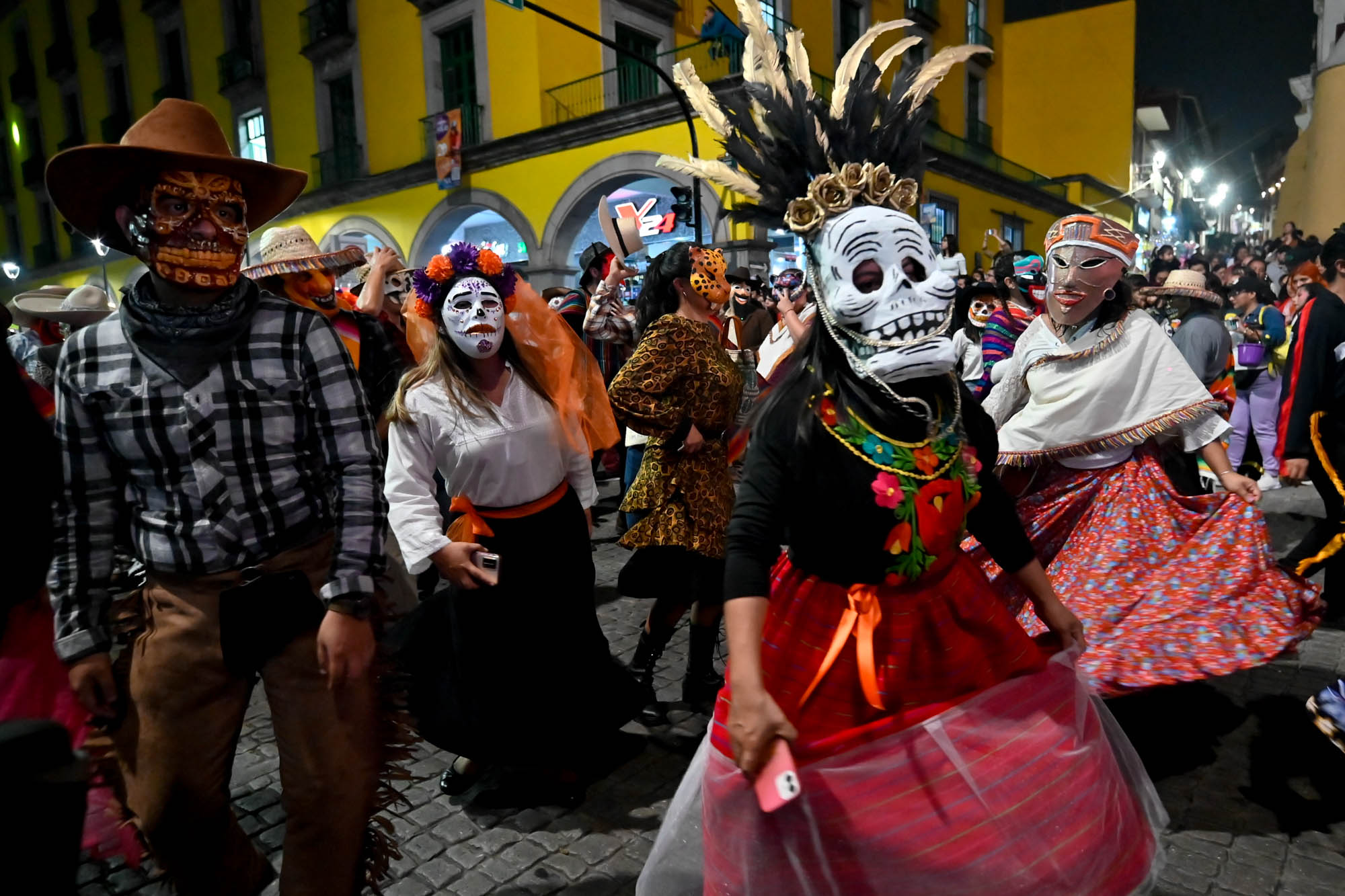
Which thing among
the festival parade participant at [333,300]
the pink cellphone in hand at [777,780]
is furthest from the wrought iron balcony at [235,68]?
the pink cellphone in hand at [777,780]

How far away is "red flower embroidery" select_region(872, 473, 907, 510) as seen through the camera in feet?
A: 6.57

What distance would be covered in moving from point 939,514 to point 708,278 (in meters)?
2.52

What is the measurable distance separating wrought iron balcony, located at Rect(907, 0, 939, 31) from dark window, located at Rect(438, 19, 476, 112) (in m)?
11.0

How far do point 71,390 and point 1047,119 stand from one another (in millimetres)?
34883

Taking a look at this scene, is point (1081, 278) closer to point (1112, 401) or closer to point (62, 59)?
point (1112, 401)

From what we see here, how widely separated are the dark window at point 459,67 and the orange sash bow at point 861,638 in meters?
20.2

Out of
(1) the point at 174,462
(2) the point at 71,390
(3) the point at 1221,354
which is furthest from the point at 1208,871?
(3) the point at 1221,354

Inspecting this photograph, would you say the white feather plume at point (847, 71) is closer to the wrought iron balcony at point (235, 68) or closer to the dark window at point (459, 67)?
the dark window at point (459, 67)

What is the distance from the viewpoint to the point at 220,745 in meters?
2.16

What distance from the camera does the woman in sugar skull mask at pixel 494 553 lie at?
10.8ft

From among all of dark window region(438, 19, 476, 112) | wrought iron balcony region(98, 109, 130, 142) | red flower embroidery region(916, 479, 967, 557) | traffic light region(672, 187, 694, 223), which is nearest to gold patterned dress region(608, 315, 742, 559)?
red flower embroidery region(916, 479, 967, 557)

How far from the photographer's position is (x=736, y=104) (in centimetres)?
232

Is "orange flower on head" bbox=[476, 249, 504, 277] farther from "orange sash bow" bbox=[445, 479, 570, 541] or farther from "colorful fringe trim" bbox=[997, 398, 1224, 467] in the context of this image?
"colorful fringe trim" bbox=[997, 398, 1224, 467]

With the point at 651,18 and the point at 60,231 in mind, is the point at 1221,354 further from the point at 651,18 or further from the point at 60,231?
the point at 60,231
